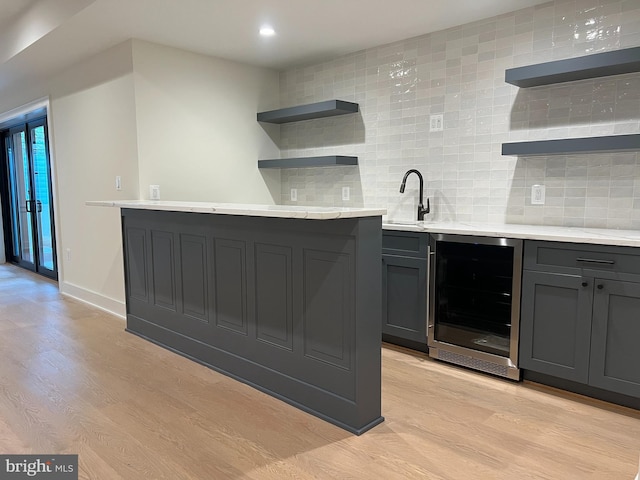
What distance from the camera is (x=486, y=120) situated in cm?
330

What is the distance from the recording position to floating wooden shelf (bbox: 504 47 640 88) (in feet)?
8.13

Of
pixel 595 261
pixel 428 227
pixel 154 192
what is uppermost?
pixel 154 192

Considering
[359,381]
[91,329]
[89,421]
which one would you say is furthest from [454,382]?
[91,329]

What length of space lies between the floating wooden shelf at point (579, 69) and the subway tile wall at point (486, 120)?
0.41ft

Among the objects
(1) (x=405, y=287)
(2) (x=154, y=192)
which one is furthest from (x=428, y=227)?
(2) (x=154, y=192)

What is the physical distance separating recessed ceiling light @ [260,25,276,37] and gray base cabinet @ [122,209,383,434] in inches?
59.6

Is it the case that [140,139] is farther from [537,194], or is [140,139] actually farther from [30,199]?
[30,199]

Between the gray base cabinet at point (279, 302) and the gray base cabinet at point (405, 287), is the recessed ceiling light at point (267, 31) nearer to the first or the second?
the gray base cabinet at point (279, 302)

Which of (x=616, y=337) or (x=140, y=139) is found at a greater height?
(x=140, y=139)

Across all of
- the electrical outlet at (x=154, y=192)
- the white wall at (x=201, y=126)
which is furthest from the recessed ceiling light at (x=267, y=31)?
the electrical outlet at (x=154, y=192)

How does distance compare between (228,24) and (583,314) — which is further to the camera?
(228,24)

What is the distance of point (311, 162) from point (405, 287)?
1.60 metres

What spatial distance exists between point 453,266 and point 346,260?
3.63 feet

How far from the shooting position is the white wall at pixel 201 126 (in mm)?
3766
